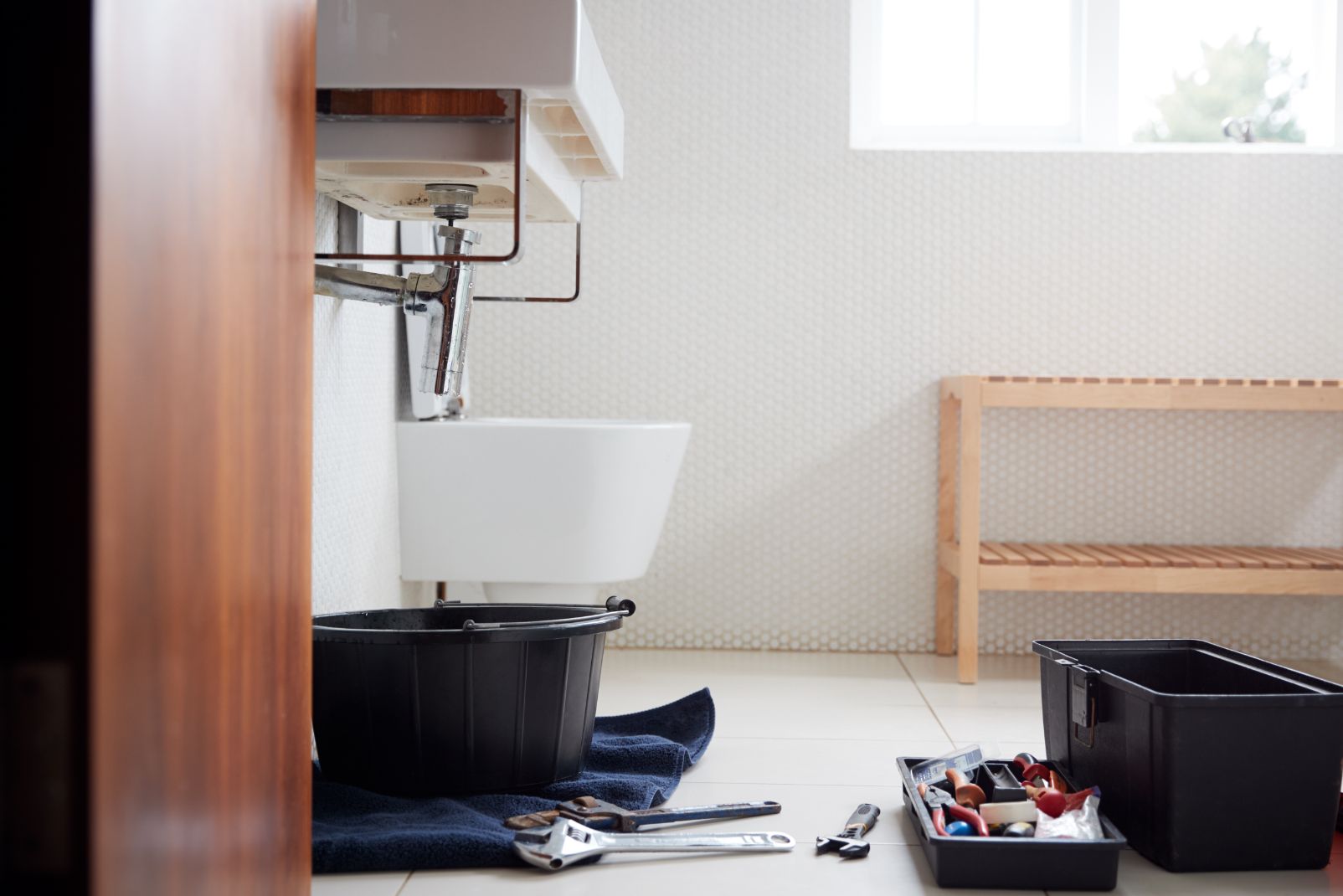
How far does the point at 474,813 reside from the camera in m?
1.49

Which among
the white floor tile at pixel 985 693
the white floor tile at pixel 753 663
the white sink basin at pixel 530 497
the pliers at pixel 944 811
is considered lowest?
the white floor tile at pixel 985 693

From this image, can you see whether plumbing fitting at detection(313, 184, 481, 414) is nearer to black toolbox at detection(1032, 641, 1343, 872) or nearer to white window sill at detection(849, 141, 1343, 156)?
black toolbox at detection(1032, 641, 1343, 872)

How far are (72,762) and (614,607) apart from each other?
1113mm

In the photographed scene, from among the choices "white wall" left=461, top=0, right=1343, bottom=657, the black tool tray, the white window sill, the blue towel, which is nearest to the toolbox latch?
the black tool tray

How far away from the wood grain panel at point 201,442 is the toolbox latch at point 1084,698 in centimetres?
97

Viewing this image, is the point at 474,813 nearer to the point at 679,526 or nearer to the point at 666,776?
the point at 666,776

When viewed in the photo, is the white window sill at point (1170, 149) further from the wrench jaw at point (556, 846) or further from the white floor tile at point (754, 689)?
the wrench jaw at point (556, 846)

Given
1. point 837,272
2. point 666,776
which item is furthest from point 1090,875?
point 837,272

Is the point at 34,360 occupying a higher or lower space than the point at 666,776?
higher

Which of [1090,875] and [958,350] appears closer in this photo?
[1090,875]

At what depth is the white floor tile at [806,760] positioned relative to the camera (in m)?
1.78

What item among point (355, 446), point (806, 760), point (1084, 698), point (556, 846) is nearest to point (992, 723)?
point (806, 760)

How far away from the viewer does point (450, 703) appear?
5.01 feet

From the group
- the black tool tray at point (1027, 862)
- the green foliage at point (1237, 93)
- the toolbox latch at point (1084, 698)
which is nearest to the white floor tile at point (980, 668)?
the toolbox latch at point (1084, 698)
